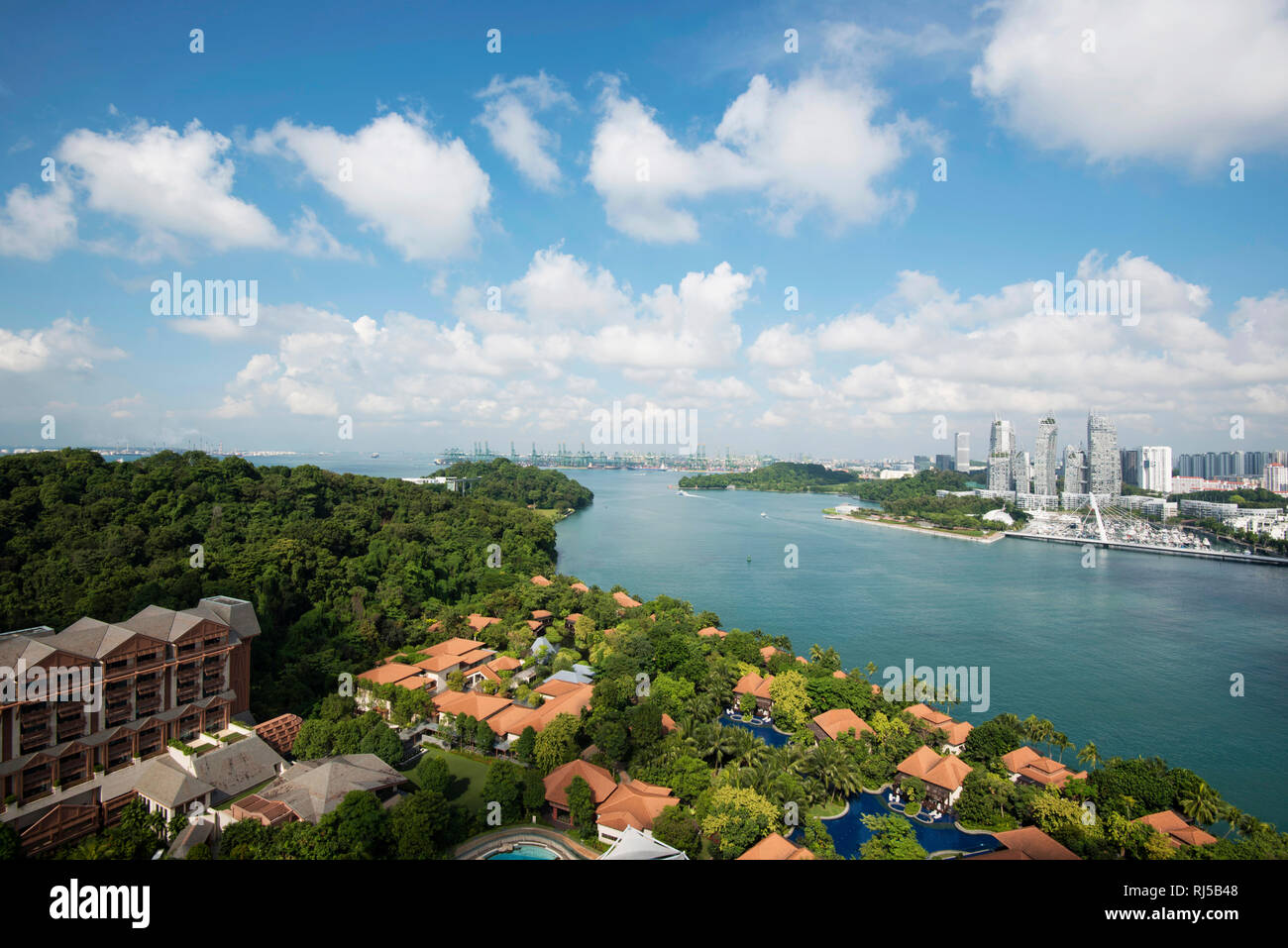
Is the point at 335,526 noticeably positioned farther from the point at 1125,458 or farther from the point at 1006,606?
the point at 1125,458

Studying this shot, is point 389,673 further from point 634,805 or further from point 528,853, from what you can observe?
point 634,805

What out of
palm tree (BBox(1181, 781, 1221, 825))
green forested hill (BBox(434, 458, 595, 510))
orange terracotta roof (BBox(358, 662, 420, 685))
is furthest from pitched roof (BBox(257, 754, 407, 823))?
green forested hill (BBox(434, 458, 595, 510))

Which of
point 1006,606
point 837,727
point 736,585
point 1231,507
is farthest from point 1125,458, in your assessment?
point 837,727

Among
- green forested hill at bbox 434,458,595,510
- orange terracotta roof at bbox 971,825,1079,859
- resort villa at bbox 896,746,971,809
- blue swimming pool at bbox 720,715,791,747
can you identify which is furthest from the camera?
green forested hill at bbox 434,458,595,510

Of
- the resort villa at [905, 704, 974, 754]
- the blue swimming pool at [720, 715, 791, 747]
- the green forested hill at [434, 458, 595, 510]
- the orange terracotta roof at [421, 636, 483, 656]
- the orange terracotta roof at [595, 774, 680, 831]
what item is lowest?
the blue swimming pool at [720, 715, 791, 747]

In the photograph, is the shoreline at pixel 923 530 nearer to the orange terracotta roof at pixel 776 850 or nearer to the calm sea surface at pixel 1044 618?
the calm sea surface at pixel 1044 618

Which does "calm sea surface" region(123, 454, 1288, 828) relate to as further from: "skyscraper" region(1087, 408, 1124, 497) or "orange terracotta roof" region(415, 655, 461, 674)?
"skyscraper" region(1087, 408, 1124, 497)

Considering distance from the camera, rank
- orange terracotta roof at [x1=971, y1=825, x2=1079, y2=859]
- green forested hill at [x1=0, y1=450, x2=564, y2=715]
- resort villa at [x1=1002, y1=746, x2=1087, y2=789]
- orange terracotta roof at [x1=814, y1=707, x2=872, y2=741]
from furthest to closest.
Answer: green forested hill at [x1=0, y1=450, x2=564, y2=715] → orange terracotta roof at [x1=814, y1=707, x2=872, y2=741] → resort villa at [x1=1002, y1=746, x2=1087, y2=789] → orange terracotta roof at [x1=971, y1=825, x2=1079, y2=859]

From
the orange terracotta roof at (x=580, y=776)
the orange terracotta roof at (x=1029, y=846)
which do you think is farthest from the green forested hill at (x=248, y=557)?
the orange terracotta roof at (x=1029, y=846)
